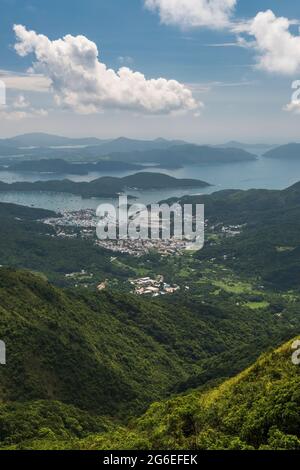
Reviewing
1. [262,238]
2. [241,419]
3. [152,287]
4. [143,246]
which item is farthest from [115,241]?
[241,419]

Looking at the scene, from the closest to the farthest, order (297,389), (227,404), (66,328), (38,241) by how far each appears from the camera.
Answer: (297,389) < (227,404) < (66,328) < (38,241)

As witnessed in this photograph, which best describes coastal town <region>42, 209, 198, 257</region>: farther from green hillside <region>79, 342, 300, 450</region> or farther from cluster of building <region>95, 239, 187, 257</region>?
green hillside <region>79, 342, 300, 450</region>

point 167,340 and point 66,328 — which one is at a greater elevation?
point 66,328

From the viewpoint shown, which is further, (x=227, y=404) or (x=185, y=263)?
(x=185, y=263)

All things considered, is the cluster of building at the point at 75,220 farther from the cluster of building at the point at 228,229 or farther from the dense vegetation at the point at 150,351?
the cluster of building at the point at 228,229

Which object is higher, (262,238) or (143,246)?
(262,238)

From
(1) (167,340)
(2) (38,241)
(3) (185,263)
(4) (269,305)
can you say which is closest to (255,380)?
(1) (167,340)

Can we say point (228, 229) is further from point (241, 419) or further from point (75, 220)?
point (241, 419)

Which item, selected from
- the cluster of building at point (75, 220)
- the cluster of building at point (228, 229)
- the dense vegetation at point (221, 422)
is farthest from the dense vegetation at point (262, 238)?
the dense vegetation at point (221, 422)

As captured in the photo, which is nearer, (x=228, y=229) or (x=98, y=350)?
(x=98, y=350)
